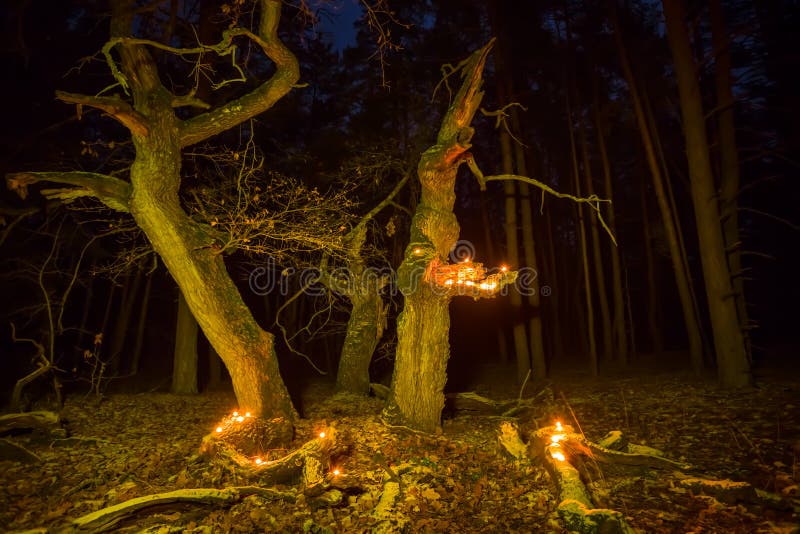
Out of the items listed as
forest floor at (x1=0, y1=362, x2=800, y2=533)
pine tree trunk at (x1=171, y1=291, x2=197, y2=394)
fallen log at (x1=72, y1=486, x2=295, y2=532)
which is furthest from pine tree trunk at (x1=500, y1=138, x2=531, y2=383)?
fallen log at (x1=72, y1=486, x2=295, y2=532)

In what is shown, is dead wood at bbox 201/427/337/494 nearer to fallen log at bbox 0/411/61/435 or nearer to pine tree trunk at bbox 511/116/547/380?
fallen log at bbox 0/411/61/435

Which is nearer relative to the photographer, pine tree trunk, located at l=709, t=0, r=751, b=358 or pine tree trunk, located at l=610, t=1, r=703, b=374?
pine tree trunk, located at l=709, t=0, r=751, b=358

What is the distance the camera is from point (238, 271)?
55.9 ft

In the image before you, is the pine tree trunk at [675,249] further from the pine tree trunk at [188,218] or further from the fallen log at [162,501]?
the fallen log at [162,501]

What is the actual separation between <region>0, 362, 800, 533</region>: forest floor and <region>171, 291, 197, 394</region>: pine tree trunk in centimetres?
245

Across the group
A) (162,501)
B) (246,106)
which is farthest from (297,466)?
(246,106)

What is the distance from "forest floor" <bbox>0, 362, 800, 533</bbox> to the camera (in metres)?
4.17

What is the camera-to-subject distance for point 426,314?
6.62m

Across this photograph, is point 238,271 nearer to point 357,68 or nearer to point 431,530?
point 357,68

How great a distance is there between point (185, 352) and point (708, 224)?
1165 cm

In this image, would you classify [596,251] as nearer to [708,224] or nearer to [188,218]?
[708,224]

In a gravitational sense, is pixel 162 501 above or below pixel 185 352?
below

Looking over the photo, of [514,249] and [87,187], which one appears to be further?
[514,249]

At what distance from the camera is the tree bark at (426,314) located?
6.51 meters
